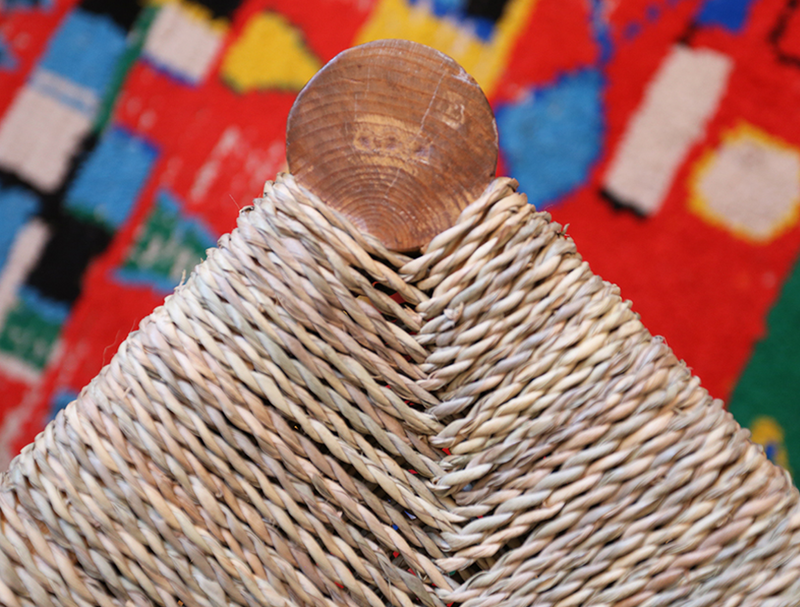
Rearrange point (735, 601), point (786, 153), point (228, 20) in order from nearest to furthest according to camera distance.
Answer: point (735, 601) → point (786, 153) → point (228, 20)

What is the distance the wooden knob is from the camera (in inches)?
10.1

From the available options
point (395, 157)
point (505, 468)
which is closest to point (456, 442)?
point (505, 468)

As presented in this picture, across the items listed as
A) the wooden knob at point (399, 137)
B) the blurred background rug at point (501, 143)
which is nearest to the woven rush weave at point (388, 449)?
the wooden knob at point (399, 137)

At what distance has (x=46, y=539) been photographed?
264mm

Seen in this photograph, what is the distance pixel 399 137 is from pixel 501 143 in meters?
0.59

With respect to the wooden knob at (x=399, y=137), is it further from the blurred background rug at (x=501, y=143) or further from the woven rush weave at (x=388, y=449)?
the blurred background rug at (x=501, y=143)

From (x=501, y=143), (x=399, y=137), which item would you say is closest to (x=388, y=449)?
(x=399, y=137)

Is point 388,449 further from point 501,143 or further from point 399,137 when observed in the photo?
point 501,143

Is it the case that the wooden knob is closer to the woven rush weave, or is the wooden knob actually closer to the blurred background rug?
the woven rush weave

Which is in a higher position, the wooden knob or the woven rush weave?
the wooden knob

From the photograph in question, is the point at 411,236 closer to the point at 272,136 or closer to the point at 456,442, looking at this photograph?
the point at 456,442

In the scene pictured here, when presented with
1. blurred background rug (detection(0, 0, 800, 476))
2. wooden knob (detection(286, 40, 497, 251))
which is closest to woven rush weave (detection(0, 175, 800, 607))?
wooden knob (detection(286, 40, 497, 251))

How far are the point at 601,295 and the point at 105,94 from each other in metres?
0.88

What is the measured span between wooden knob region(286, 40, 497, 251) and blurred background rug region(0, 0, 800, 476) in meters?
0.58
